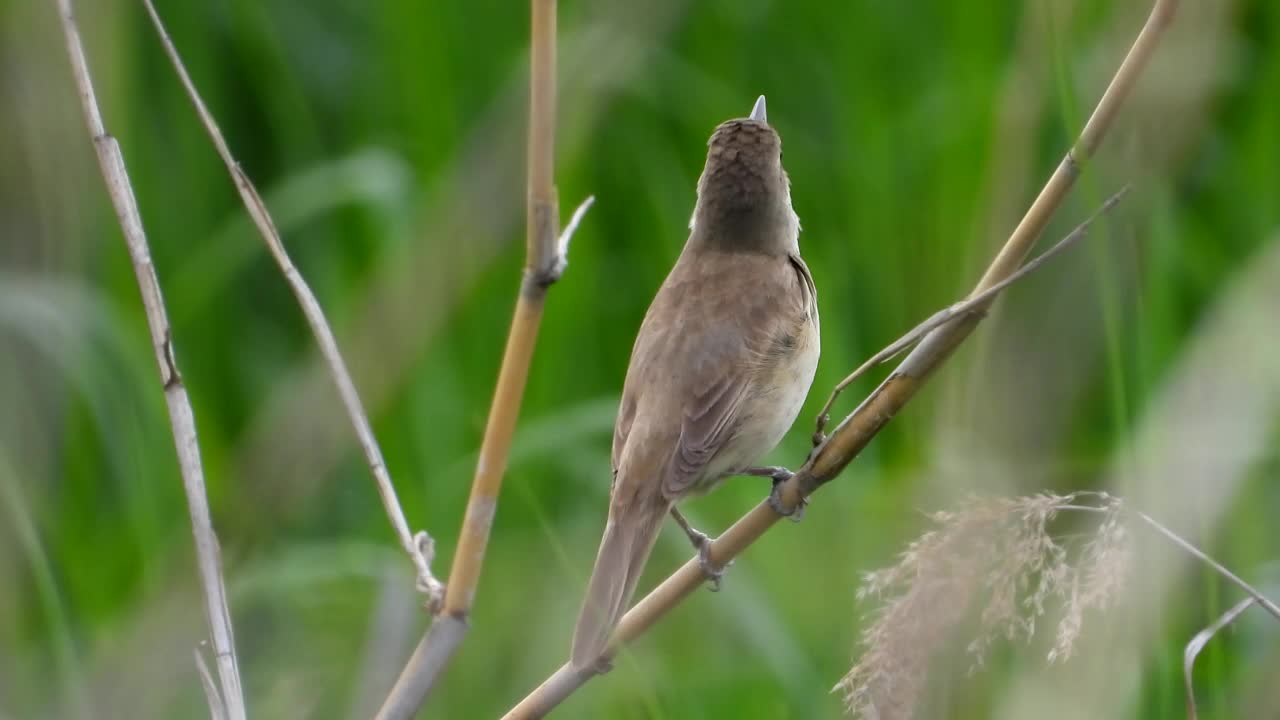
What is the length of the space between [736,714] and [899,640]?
132 centimetres

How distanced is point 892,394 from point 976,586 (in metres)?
0.26

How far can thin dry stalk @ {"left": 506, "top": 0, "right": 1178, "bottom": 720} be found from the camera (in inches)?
69.4

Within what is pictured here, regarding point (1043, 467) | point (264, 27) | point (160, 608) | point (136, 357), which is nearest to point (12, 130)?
point (136, 357)

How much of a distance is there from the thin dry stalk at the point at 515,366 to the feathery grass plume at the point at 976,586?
0.50 metres

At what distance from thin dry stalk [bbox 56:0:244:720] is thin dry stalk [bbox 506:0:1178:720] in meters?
0.35

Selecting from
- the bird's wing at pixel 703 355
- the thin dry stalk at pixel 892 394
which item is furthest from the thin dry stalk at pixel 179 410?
the bird's wing at pixel 703 355

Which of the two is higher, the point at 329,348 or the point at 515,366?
the point at 329,348

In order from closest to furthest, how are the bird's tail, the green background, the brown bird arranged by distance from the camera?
the bird's tail < the green background < the brown bird

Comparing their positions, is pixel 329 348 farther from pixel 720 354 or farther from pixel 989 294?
pixel 720 354

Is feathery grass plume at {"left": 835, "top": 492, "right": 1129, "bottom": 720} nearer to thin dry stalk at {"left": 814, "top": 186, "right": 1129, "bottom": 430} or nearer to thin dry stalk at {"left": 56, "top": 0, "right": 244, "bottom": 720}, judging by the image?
thin dry stalk at {"left": 814, "top": 186, "right": 1129, "bottom": 430}

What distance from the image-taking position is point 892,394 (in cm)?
194

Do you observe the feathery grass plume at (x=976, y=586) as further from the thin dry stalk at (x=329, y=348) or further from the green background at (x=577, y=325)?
the thin dry stalk at (x=329, y=348)

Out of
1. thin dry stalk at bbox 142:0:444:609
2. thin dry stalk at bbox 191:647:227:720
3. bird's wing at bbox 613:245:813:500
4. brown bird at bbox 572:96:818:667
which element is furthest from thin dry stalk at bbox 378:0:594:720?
bird's wing at bbox 613:245:813:500

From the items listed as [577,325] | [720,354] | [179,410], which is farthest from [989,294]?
[577,325]
